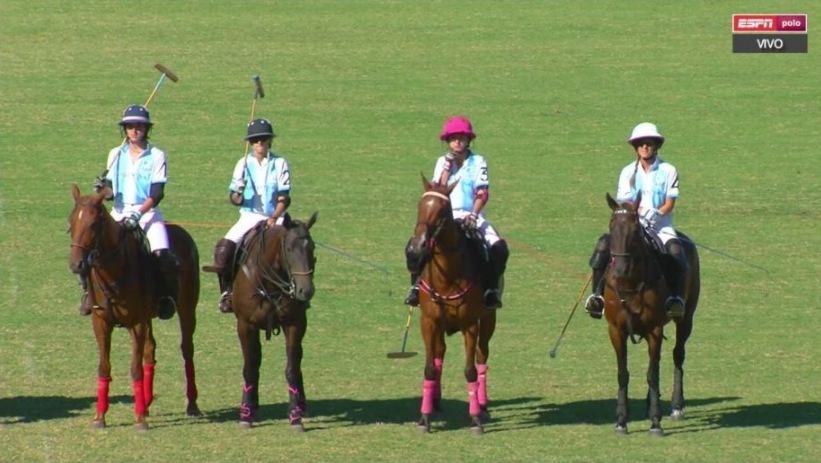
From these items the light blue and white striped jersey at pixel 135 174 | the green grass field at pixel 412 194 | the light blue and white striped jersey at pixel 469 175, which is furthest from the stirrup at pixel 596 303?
the light blue and white striped jersey at pixel 135 174

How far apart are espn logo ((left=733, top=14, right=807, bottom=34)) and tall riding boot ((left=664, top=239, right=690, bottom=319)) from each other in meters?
25.7

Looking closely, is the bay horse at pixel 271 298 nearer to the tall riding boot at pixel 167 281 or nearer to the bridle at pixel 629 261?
the tall riding boot at pixel 167 281

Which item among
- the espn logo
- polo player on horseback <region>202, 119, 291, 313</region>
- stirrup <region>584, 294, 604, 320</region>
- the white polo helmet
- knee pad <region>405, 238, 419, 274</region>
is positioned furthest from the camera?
the espn logo

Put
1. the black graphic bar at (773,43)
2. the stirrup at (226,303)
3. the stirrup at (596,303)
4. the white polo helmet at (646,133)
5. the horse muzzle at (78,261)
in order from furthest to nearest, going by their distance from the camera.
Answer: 1. the black graphic bar at (773,43)
2. the stirrup at (226,303)
3. the white polo helmet at (646,133)
4. the stirrup at (596,303)
5. the horse muzzle at (78,261)

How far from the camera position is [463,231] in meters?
16.7

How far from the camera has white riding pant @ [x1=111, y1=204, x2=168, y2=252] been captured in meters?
17.2

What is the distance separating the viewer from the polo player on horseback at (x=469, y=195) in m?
17.0

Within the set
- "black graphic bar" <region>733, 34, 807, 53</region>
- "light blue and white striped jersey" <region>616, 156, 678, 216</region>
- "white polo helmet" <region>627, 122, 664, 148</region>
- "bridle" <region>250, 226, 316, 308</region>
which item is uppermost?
"black graphic bar" <region>733, 34, 807, 53</region>

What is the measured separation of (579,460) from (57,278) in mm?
11727

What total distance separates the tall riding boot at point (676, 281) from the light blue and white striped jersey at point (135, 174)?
5.18m

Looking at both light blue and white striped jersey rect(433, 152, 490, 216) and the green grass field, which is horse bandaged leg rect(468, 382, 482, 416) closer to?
the green grass field

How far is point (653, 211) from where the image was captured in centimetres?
1722

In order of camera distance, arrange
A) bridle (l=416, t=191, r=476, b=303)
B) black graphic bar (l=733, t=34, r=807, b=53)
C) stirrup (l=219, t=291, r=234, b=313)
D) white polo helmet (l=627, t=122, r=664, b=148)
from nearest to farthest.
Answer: bridle (l=416, t=191, r=476, b=303), white polo helmet (l=627, t=122, r=664, b=148), stirrup (l=219, t=291, r=234, b=313), black graphic bar (l=733, t=34, r=807, b=53)

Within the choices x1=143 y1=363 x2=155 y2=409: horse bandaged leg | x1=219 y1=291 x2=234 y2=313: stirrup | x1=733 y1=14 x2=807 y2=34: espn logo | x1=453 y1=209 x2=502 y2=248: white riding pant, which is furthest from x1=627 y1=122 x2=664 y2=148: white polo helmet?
x1=733 y1=14 x2=807 y2=34: espn logo
